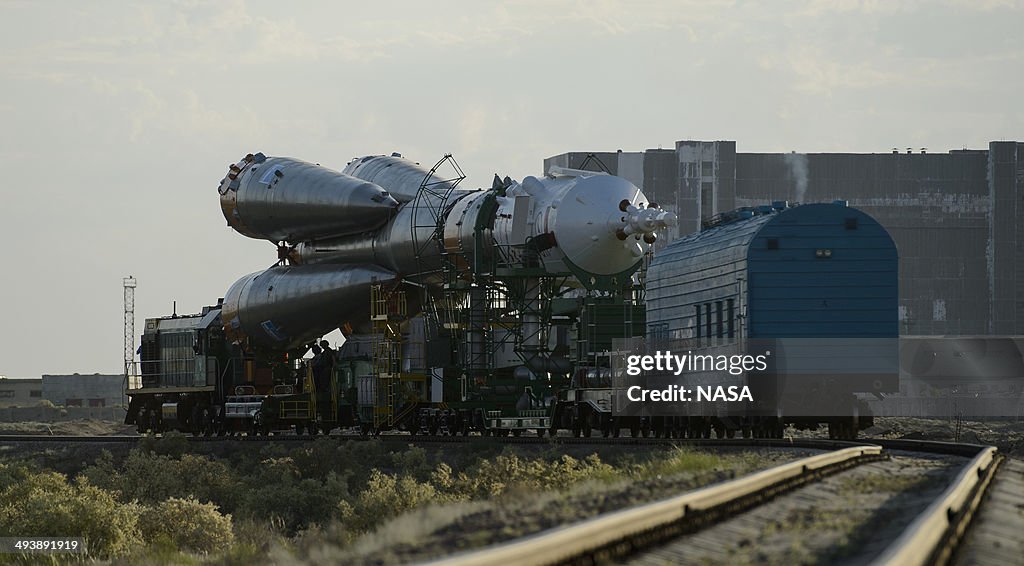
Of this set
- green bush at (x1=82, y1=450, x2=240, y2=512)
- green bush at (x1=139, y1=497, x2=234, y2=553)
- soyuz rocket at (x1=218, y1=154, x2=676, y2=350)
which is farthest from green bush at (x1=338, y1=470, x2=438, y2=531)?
soyuz rocket at (x1=218, y1=154, x2=676, y2=350)

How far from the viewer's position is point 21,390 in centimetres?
15075

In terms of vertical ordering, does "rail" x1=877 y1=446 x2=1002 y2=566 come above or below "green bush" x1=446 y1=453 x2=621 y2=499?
above

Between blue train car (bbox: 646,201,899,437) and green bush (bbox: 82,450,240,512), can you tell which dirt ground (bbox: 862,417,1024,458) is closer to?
blue train car (bbox: 646,201,899,437)

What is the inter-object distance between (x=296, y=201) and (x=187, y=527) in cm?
2570

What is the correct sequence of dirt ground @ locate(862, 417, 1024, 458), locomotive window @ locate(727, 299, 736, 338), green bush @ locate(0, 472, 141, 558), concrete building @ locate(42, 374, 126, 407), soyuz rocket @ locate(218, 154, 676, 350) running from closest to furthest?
green bush @ locate(0, 472, 141, 558) → locomotive window @ locate(727, 299, 736, 338) → dirt ground @ locate(862, 417, 1024, 458) → soyuz rocket @ locate(218, 154, 676, 350) → concrete building @ locate(42, 374, 126, 407)

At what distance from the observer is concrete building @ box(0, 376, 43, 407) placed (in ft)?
488

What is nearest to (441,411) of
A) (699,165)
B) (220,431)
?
(220,431)

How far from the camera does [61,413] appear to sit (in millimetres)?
109875

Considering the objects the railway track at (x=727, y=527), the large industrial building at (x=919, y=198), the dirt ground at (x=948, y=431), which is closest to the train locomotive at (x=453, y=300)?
the dirt ground at (x=948, y=431)

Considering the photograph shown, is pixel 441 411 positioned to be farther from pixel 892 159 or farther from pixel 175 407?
pixel 892 159

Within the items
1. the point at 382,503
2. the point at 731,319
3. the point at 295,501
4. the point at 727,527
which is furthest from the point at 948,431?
the point at 727,527

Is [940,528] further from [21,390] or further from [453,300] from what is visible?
[21,390]

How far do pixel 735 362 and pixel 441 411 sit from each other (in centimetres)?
1403

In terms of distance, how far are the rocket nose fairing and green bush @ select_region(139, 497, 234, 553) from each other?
75.1ft
